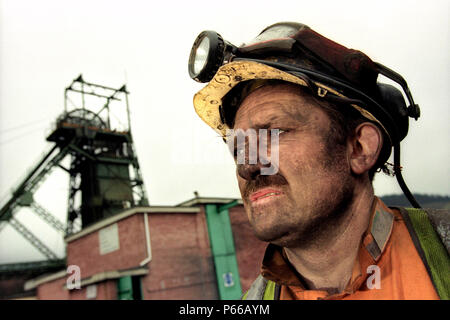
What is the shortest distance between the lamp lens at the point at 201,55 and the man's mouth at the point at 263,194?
904 mm

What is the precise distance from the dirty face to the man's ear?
11 centimetres

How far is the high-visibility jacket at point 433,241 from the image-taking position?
4.94ft

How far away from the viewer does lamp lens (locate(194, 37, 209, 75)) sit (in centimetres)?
214

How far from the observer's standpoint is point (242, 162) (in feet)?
6.46

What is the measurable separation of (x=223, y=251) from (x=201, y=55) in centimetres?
1850

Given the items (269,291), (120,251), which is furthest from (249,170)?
(120,251)

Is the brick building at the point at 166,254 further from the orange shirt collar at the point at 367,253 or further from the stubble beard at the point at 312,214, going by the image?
the stubble beard at the point at 312,214

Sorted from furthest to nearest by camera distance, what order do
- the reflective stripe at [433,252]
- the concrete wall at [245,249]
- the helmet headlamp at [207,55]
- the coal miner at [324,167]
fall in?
the concrete wall at [245,249]
the helmet headlamp at [207,55]
the coal miner at [324,167]
the reflective stripe at [433,252]

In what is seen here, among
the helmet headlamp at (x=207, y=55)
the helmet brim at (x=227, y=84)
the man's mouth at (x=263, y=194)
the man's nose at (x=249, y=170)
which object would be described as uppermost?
the helmet headlamp at (x=207, y=55)

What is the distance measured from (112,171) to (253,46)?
92.2 feet

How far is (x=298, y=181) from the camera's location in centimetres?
177

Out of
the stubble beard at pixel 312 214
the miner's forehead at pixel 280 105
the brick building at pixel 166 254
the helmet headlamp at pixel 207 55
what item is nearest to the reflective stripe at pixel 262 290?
the stubble beard at pixel 312 214

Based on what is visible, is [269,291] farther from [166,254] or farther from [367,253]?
[166,254]
